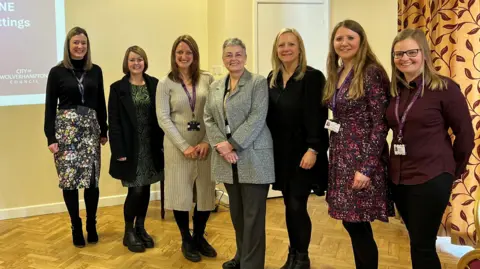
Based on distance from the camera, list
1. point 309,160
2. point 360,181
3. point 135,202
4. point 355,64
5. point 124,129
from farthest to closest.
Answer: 1. point 135,202
2. point 124,129
3. point 309,160
4. point 355,64
5. point 360,181

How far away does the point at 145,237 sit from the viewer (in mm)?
3576

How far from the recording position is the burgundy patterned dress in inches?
90.2

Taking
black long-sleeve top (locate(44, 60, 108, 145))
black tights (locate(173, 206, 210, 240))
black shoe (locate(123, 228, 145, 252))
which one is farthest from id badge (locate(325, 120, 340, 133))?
black long-sleeve top (locate(44, 60, 108, 145))

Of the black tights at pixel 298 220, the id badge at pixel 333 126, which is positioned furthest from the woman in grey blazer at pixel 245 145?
the id badge at pixel 333 126

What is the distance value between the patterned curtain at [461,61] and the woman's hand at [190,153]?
1.81 meters

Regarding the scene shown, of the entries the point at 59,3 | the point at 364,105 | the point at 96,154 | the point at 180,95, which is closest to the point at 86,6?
the point at 59,3

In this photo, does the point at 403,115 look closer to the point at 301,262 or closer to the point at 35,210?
the point at 301,262

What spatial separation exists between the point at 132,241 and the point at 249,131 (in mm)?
1422

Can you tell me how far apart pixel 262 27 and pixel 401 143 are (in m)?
2.71

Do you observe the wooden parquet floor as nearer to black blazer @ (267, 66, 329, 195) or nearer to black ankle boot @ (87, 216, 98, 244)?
black ankle boot @ (87, 216, 98, 244)

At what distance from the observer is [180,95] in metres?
3.09

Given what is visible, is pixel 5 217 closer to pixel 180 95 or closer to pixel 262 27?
pixel 180 95

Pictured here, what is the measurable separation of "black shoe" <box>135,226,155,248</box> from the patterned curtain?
2185 millimetres

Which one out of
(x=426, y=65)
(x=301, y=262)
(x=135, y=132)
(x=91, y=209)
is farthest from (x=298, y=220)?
(x=91, y=209)
